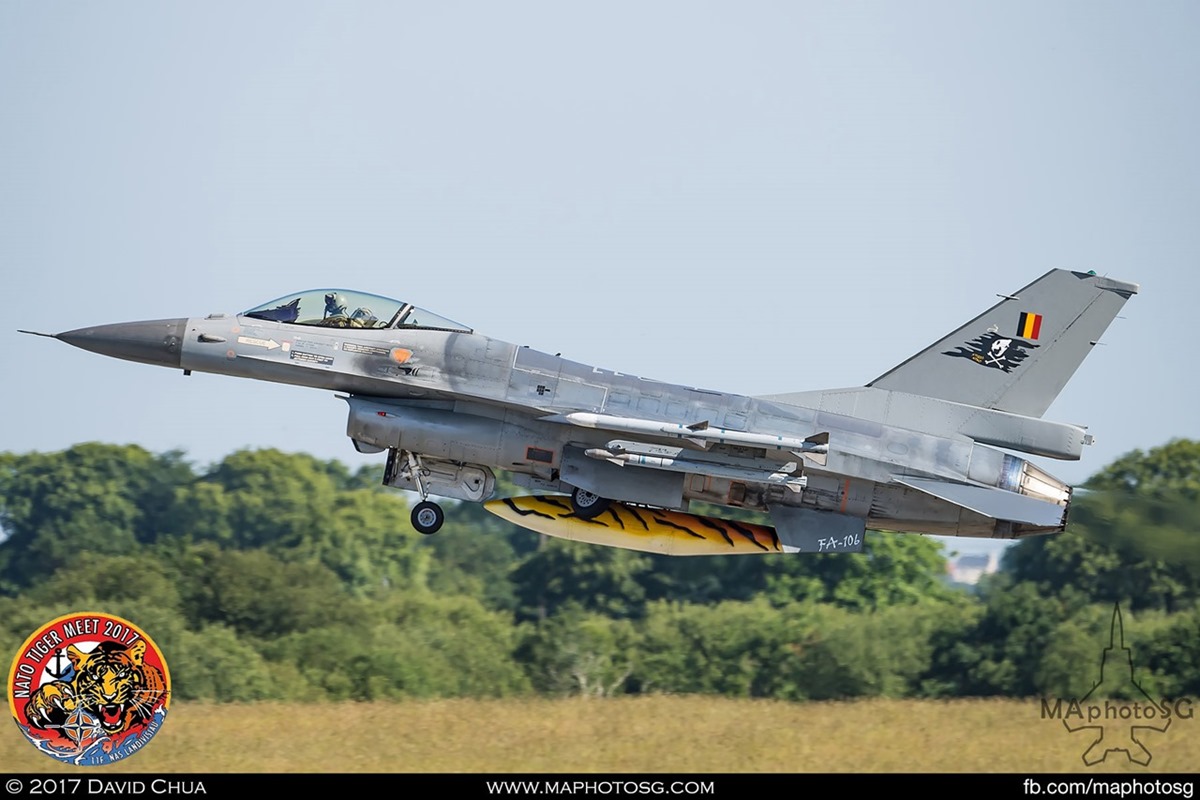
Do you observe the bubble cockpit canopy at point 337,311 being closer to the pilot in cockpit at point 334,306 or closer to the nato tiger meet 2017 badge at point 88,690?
the pilot in cockpit at point 334,306

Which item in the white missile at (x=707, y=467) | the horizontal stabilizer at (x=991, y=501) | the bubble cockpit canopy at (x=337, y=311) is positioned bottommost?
the white missile at (x=707, y=467)

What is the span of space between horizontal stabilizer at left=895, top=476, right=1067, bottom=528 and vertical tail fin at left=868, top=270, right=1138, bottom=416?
1.47 m

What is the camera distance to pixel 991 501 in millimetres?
19953

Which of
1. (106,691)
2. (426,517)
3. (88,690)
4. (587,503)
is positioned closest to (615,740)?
(587,503)

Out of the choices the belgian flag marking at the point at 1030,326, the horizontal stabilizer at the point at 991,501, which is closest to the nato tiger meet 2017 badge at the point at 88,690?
the horizontal stabilizer at the point at 991,501

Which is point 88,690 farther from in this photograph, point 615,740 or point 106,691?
point 615,740

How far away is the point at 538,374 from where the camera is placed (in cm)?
2006

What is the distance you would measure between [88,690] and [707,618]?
55.7 feet

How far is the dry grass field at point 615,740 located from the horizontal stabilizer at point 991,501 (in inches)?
116

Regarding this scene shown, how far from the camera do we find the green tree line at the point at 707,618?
2705cm

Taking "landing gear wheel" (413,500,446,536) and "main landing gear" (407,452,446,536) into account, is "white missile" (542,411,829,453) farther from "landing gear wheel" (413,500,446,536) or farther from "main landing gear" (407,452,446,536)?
"landing gear wheel" (413,500,446,536)

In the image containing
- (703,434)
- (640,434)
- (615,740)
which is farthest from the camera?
(615,740)
